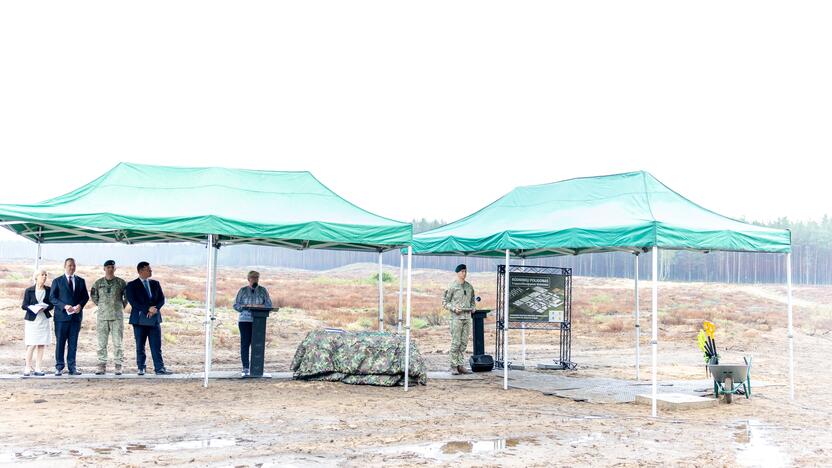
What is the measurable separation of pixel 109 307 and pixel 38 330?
1080 millimetres

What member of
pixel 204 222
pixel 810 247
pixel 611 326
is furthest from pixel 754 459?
pixel 810 247

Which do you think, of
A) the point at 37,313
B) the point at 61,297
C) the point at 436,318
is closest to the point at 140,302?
the point at 61,297

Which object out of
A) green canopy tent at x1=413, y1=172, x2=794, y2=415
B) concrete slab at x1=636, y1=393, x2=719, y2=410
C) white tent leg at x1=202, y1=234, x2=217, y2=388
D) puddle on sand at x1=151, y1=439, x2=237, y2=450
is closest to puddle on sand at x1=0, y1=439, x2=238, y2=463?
puddle on sand at x1=151, y1=439, x2=237, y2=450

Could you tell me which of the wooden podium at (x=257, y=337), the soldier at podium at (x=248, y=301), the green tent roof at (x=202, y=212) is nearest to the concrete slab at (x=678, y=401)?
the green tent roof at (x=202, y=212)

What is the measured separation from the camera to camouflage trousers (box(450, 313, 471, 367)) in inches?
531

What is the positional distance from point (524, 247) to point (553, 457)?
457 centimetres

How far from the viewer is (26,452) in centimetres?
705

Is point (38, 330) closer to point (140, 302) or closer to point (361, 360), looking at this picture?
point (140, 302)

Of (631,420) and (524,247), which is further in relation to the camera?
(524,247)

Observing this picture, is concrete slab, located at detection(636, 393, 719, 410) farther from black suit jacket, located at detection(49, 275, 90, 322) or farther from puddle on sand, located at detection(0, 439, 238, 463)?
black suit jacket, located at detection(49, 275, 90, 322)

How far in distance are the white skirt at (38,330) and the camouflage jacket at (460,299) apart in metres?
6.55

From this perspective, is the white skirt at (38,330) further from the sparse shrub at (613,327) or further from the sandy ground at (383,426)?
Result: the sparse shrub at (613,327)

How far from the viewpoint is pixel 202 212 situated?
11.2 m

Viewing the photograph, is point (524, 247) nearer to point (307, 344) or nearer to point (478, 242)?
point (478, 242)
